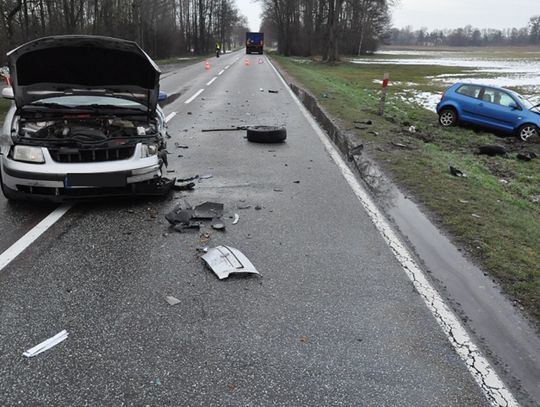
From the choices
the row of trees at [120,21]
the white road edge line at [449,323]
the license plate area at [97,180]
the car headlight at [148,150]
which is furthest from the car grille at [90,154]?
the row of trees at [120,21]

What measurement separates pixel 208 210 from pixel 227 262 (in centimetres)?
144

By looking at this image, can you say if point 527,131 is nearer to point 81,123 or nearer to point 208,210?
point 208,210

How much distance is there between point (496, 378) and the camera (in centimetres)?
286

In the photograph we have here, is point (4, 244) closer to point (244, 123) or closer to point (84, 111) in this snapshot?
point (84, 111)

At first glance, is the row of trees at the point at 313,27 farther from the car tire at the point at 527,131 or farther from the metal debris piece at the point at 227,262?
the metal debris piece at the point at 227,262

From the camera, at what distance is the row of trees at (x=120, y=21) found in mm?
27831

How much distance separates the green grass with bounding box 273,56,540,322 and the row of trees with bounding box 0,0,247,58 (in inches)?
588

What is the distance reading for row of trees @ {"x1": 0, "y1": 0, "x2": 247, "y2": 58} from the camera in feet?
91.3

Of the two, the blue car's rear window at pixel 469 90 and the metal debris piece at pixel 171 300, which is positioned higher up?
the blue car's rear window at pixel 469 90

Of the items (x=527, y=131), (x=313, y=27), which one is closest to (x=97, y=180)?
(x=527, y=131)

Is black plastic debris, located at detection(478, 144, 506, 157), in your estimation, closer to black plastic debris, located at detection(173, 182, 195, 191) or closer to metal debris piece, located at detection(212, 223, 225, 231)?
black plastic debris, located at detection(173, 182, 195, 191)

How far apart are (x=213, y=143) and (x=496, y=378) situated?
24.7ft

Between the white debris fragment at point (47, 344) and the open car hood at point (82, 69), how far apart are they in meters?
3.68

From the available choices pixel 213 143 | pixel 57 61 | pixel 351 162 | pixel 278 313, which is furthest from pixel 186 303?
pixel 213 143
